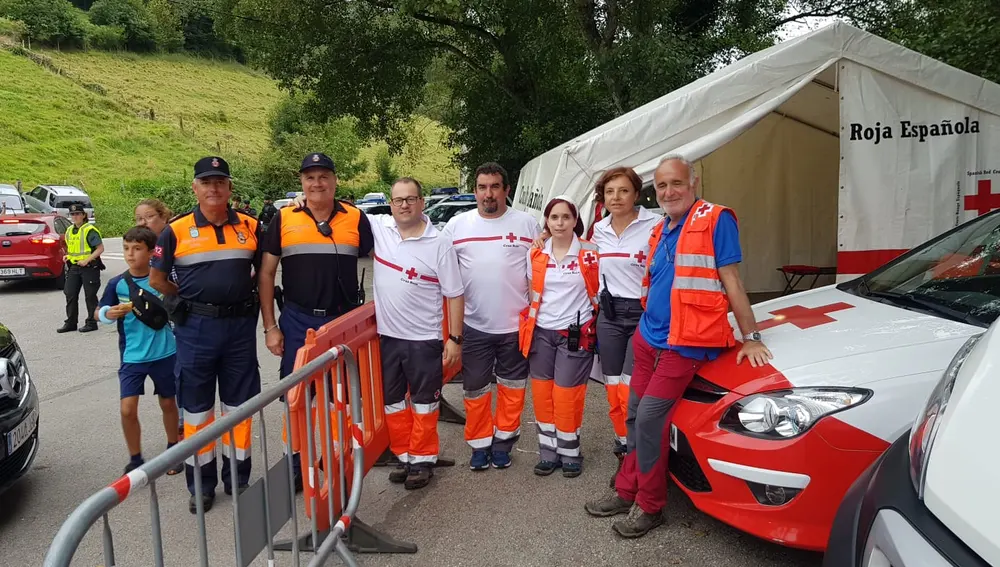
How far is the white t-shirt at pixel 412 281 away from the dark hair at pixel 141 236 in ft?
5.26

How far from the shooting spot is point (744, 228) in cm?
861

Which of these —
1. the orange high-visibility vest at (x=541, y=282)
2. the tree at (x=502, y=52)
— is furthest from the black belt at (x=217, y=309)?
the tree at (x=502, y=52)

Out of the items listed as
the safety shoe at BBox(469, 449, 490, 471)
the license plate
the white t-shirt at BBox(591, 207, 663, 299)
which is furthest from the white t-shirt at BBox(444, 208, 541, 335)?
the license plate

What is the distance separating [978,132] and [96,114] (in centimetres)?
5045

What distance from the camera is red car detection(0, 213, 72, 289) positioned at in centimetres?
1162

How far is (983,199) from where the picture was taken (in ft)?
17.2

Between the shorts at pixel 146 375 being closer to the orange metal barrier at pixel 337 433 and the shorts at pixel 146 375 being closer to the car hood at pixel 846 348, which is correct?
the orange metal barrier at pixel 337 433

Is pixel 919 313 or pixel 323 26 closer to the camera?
pixel 919 313

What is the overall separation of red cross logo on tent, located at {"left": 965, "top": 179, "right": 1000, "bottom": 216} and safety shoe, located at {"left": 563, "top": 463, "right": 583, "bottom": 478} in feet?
13.4

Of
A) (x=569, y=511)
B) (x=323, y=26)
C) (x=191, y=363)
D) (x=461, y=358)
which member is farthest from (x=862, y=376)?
(x=323, y=26)

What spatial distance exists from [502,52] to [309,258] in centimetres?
1047

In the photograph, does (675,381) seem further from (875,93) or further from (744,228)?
(744,228)

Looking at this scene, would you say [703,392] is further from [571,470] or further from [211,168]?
[211,168]

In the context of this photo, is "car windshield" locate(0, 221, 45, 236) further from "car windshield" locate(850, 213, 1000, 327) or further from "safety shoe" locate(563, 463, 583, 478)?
"car windshield" locate(850, 213, 1000, 327)
